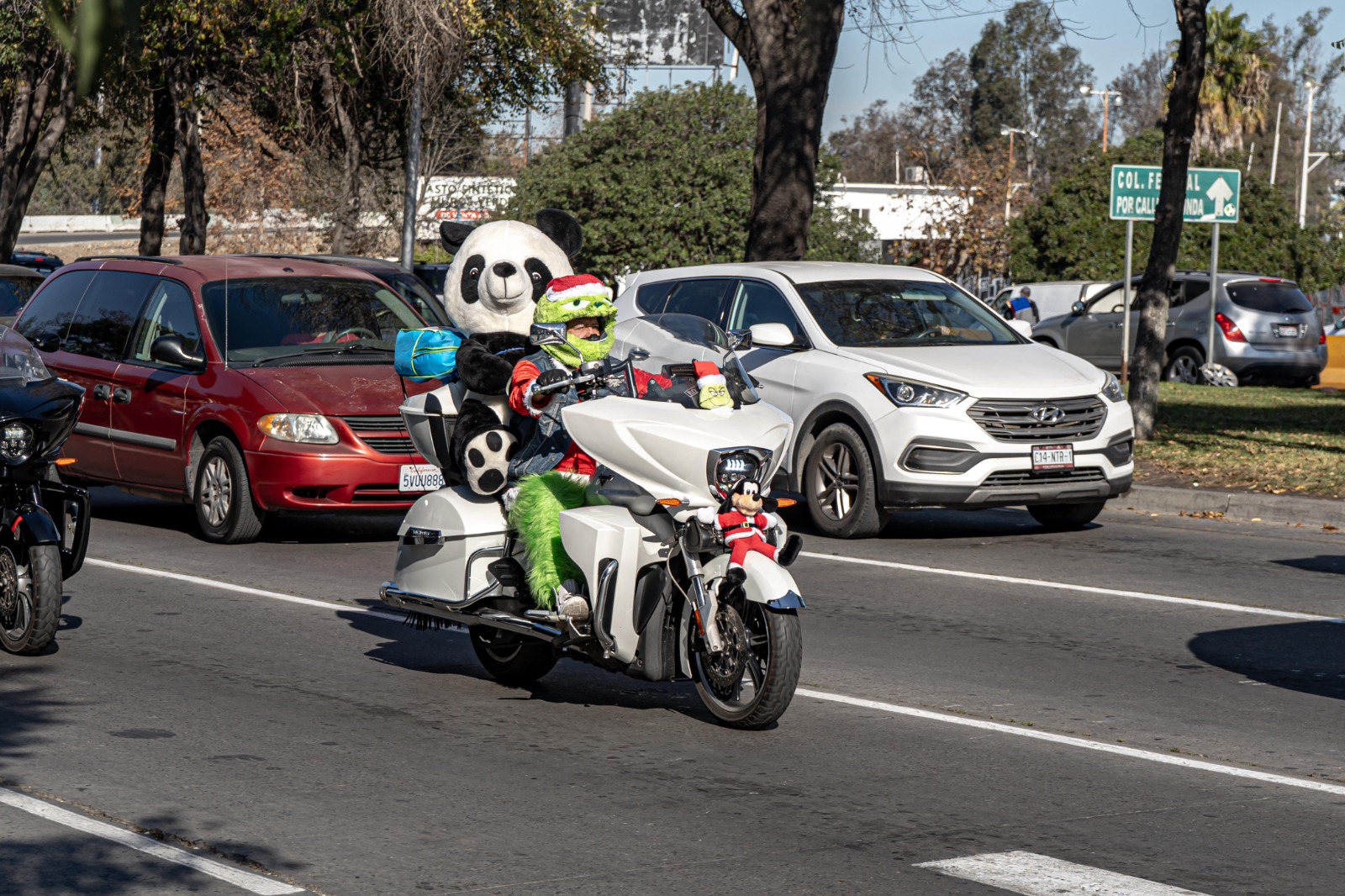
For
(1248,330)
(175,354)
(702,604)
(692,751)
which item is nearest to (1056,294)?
(1248,330)

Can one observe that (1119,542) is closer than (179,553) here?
No

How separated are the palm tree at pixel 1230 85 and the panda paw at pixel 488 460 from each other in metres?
55.1

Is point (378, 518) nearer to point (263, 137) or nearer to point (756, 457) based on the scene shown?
A: point (756, 457)

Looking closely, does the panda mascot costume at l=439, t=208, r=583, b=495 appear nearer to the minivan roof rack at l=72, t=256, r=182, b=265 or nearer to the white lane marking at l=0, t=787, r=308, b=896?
the white lane marking at l=0, t=787, r=308, b=896

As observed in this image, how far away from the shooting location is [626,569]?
20.1ft

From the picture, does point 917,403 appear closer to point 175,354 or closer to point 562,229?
point 562,229

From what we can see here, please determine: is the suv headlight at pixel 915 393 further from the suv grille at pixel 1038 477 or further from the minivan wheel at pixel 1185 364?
the minivan wheel at pixel 1185 364

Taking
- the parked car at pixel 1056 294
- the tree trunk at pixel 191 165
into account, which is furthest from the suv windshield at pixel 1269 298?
the tree trunk at pixel 191 165

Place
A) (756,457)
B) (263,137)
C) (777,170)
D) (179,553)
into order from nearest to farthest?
(756,457) → (179,553) → (777,170) → (263,137)

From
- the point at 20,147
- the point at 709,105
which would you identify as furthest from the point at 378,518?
the point at 709,105

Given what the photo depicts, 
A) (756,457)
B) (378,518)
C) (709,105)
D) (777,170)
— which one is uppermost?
(709,105)

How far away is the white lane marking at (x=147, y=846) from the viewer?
4.29 m

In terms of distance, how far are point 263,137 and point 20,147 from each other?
12246 millimetres

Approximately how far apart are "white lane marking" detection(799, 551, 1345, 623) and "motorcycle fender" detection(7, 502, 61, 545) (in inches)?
198
